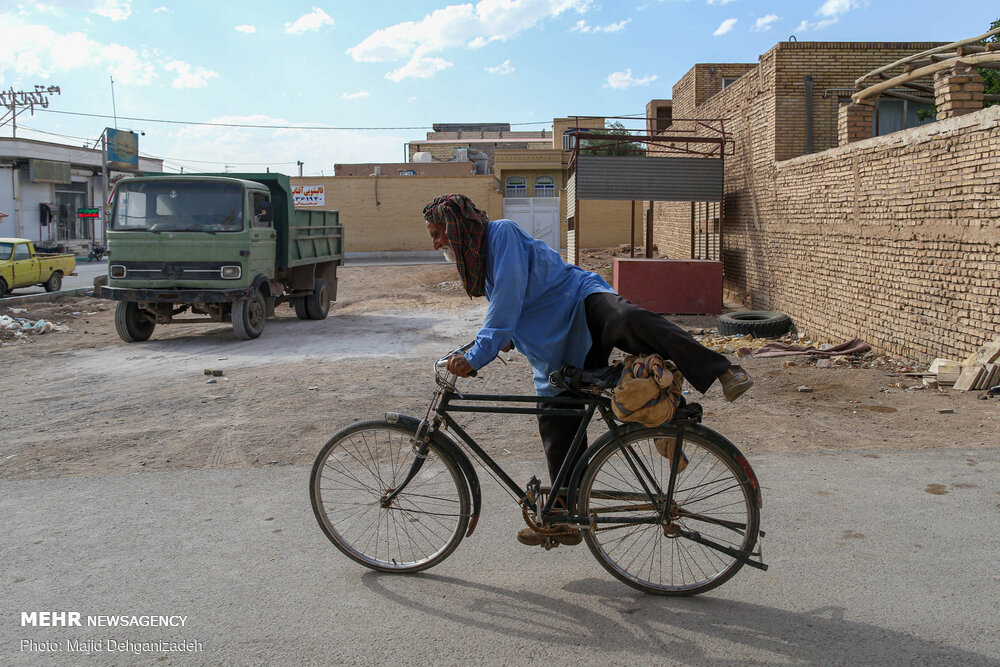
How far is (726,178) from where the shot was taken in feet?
53.5

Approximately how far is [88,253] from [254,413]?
39.8 meters

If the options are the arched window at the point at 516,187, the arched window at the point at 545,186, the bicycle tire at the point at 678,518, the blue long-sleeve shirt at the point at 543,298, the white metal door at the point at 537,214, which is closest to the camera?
the bicycle tire at the point at 678,518

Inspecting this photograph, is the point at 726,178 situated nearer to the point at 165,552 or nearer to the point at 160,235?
the point at 160,235

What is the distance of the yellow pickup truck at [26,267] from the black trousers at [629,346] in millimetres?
18770

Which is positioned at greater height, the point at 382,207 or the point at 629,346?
the point at 382,207

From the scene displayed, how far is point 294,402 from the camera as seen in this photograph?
23.6 ft

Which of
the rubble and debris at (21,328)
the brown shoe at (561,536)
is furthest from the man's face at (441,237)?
the rubble and debris at (21,328)

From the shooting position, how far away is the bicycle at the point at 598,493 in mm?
3207

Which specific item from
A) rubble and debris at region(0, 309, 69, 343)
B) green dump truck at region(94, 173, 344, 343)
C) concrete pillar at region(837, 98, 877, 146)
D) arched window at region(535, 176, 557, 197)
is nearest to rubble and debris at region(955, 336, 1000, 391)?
concrete pillar at region(837, 98, 877, 146)

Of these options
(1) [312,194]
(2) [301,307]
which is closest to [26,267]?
(2) [301,307]

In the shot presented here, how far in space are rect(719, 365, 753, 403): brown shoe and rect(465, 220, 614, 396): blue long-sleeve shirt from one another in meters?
0.59

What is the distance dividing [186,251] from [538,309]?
363 inches

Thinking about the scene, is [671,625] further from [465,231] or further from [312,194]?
[312,194]

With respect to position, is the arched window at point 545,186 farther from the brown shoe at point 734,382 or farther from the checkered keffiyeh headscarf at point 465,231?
the brown shoe at point 734,382
